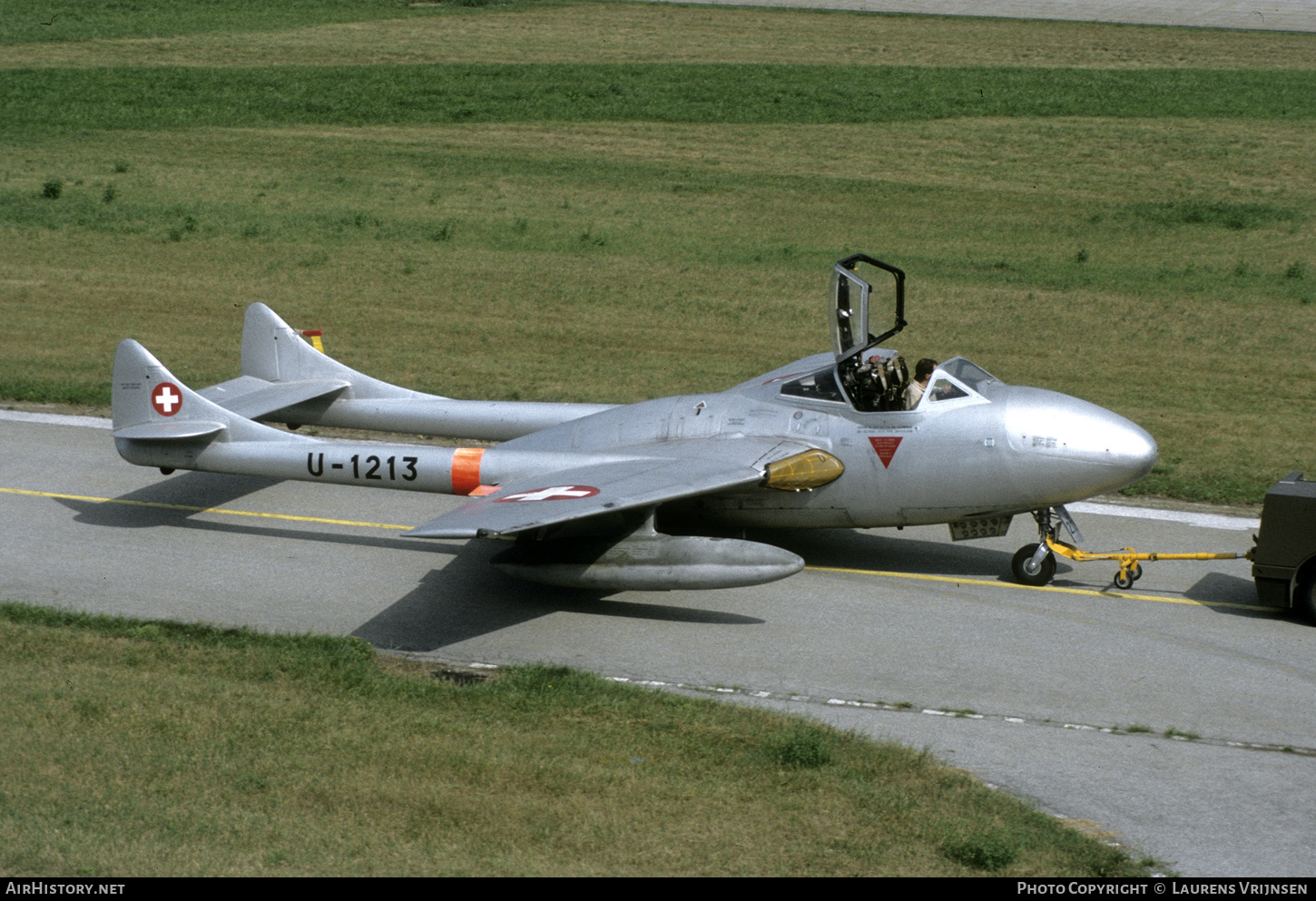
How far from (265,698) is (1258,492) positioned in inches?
489

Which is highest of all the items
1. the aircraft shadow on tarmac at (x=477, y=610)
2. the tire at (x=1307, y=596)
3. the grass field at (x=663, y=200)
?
the grass field at (x=663, y=200)

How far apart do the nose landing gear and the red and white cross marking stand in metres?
4.70

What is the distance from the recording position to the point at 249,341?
17531 millimetres

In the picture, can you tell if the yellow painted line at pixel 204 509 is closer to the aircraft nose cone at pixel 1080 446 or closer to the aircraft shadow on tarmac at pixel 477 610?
the aircraft shadow on tarmac at pixel 477 610

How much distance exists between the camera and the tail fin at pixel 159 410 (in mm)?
15086

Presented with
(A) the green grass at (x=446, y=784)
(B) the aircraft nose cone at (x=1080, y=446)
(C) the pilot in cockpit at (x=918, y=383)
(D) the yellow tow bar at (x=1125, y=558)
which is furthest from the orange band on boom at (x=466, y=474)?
(D) the yellow tow bar at (x=1125, y=558)

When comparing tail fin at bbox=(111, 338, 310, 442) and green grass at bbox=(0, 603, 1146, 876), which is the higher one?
tail fin at bbox=(111, 338, 310, 442)

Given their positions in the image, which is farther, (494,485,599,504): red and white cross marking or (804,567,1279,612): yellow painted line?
(804,567,1279,612): yellow painted line

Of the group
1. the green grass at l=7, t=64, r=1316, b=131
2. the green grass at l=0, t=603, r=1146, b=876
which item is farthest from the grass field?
the green grass at l=0, t=603, r=1146, b=876

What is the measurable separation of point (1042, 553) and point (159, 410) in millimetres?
10267

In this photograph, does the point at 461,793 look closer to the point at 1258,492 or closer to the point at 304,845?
the point at 304,845

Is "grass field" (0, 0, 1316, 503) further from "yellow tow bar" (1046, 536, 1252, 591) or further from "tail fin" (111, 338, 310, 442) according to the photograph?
"tail fin" (111, 338, 310, 442)

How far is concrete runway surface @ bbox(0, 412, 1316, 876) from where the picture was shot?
32.4 feet

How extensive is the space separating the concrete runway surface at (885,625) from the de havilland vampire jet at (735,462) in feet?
2.15
